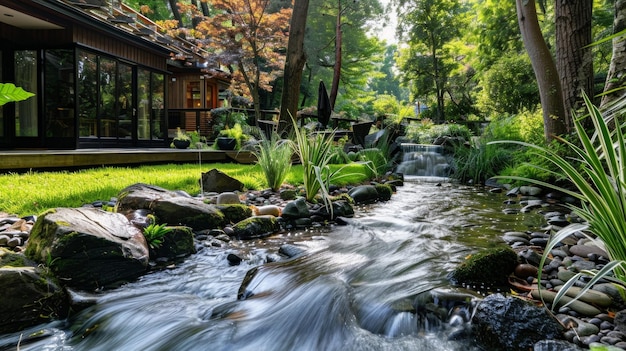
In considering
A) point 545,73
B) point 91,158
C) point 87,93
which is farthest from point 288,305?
point 87,93

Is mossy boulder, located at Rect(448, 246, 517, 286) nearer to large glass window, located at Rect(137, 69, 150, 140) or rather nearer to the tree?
large glass window, located at Rect(137, 69, 150, 140)

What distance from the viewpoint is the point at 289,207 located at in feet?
13.2

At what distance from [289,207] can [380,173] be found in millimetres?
4731

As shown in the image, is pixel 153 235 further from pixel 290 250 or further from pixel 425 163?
pixel 425 163

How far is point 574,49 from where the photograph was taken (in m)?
5.30

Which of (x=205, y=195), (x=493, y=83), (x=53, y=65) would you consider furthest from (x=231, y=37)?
(x=205, y=195)

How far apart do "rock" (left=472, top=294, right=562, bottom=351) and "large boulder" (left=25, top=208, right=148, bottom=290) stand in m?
2.09

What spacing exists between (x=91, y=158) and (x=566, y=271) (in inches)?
281

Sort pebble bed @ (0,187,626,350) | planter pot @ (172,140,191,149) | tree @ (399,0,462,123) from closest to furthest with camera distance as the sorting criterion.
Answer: pebble bed @ (0,187,626,350)
planter pot @ (172,140,191,149)
tree @ (399,0,462,123)

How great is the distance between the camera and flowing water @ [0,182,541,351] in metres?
1.92

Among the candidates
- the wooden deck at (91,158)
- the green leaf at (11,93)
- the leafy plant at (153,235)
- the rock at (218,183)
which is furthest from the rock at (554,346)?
the wooden deck at (91,158)

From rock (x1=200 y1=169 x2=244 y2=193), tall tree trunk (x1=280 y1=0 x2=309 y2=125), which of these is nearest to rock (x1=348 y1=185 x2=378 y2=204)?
rock (x1=200 y1=169 x2=244 y2=193)

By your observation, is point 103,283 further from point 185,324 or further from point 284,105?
point 284,105

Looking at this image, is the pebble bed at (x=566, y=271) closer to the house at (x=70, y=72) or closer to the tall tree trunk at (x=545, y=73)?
the tall tree trunk at (x=545, y=73)
